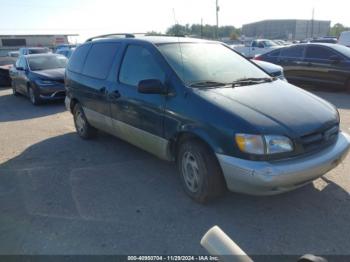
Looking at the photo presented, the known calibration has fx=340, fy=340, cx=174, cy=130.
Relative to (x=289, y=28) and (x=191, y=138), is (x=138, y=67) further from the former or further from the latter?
(x=289, y=28)

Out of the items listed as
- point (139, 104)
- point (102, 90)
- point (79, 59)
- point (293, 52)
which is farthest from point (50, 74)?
point (293, 52)

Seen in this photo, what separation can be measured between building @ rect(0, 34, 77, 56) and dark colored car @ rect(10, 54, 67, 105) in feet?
164

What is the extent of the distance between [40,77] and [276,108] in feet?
28.1

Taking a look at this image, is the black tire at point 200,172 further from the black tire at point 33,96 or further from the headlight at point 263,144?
the black tire at point 33,96

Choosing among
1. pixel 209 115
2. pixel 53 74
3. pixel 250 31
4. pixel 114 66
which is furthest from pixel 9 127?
pixel 250 31

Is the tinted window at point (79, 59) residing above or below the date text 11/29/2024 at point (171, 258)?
above

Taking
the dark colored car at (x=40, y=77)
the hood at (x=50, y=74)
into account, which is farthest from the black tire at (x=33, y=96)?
the hood at (x=50, y=74)

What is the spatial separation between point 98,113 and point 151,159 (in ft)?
3.73

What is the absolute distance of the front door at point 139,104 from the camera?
156 inches

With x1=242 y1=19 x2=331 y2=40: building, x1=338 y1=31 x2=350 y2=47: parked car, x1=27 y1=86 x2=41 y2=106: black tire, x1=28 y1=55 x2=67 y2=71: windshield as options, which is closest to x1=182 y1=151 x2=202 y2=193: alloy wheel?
x1=27 y1=86 x2=41 y2=106: black tire

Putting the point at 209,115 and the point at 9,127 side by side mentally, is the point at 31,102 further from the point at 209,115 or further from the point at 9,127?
the point at 209,115

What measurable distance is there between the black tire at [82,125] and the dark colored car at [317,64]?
7.22 m

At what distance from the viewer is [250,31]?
11294 centimetres

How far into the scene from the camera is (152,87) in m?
3.72
